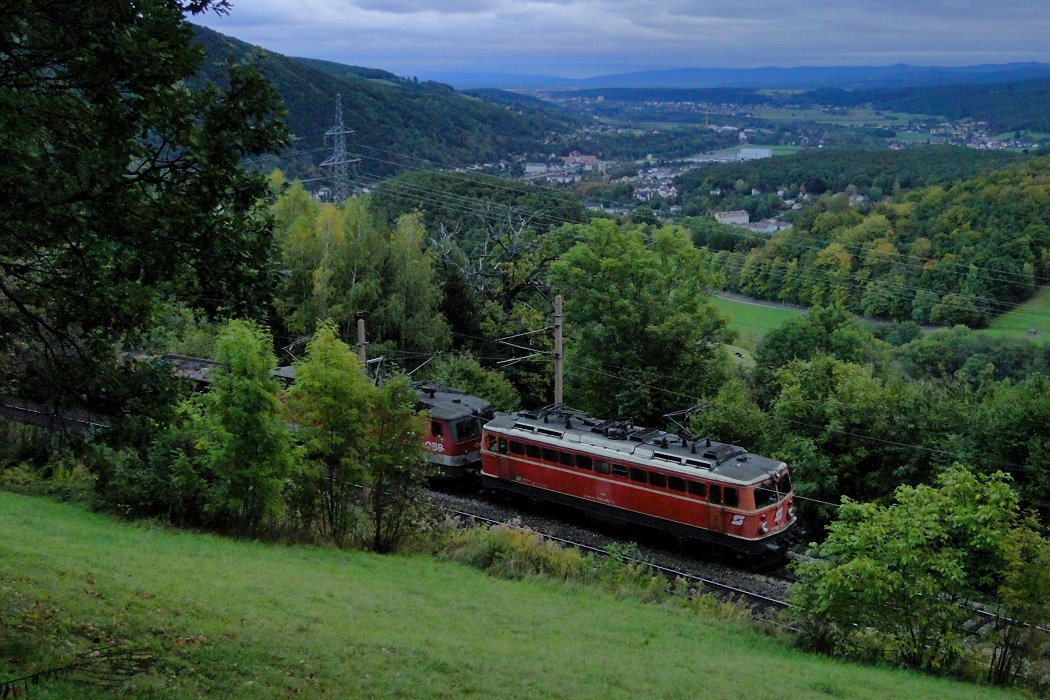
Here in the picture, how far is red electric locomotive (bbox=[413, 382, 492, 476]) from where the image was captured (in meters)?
27.3

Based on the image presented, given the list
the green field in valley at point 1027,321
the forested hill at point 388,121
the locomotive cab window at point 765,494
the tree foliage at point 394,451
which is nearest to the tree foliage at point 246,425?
the tree foliage at point 394,451

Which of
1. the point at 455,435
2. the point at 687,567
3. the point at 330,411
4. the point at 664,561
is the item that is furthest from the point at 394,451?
the point at 687,567

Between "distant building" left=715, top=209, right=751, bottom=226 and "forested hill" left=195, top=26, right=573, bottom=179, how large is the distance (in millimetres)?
30545

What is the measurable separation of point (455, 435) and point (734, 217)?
66968 mm

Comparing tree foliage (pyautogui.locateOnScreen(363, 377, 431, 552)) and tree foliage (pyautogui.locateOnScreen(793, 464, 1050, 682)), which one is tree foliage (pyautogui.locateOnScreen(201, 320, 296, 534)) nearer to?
tree foliage (pyautogui.locateOnScreen(363, 377, 431, 552))

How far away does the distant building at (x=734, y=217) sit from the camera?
8581cm

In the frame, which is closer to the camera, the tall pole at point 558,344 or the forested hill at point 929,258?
the tall pole at point 558,344

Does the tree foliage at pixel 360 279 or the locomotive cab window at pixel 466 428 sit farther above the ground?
the tree foliage at pixel 360 279

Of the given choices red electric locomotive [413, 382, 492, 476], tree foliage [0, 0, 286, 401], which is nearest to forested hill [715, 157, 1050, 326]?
red electric locomotive [413, 382, 492, 476]

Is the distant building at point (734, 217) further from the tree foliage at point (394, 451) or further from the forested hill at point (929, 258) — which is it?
the tree foliage at point (394, 451)

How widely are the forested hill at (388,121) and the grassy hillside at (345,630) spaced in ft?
184

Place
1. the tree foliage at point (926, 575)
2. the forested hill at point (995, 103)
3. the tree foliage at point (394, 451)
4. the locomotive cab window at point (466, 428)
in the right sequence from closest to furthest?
the tree foliage at point (926, 575) < the tree foliage at point (394, 451) < the locomotive cab window at point (466, 428) < the forested hill at point (995, 103)

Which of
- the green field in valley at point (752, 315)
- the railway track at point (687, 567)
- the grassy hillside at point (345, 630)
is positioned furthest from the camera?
the green field in valley at point (752, 315)

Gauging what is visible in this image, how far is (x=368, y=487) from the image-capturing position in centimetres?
2200
